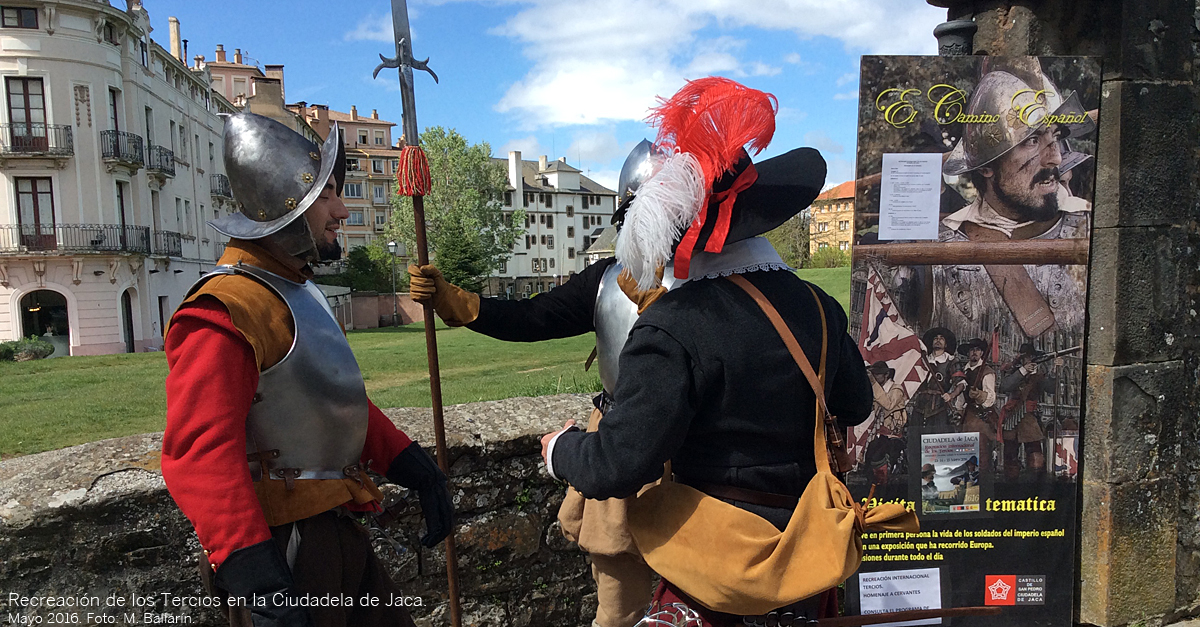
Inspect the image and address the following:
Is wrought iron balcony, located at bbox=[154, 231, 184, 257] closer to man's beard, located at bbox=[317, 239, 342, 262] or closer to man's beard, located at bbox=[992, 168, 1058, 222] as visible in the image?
man's beard, located at bbox=[317, 239, 342, 262]

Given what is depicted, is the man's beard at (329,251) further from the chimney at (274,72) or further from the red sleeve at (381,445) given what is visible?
the chimney at (274,72)

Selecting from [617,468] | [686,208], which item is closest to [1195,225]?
[686,208]

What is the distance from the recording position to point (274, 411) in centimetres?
199

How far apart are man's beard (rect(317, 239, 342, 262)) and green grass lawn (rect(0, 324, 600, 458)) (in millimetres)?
2462

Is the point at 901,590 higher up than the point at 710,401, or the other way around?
the point at 710,401

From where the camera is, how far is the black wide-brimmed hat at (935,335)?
3270 millimetres

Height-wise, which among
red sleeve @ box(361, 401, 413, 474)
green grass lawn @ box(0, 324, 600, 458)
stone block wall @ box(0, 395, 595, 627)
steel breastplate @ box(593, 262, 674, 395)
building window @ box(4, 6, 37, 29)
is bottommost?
green grass lawn @ box(0, 324, 600, 458)

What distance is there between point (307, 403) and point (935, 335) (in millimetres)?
2557

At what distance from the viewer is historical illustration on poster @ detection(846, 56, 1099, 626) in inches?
124

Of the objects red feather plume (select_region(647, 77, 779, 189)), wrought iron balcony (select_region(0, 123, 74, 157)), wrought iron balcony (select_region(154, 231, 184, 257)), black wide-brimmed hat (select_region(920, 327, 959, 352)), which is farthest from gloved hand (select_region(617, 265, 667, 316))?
wrought iron balcony (select_region(154, 231, 184, 257))

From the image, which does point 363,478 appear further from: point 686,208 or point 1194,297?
point 1194,297

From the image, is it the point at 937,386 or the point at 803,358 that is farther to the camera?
the point at 937,386

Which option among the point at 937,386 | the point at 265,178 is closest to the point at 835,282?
the point at 937,386

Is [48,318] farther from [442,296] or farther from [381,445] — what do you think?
[381,445]
